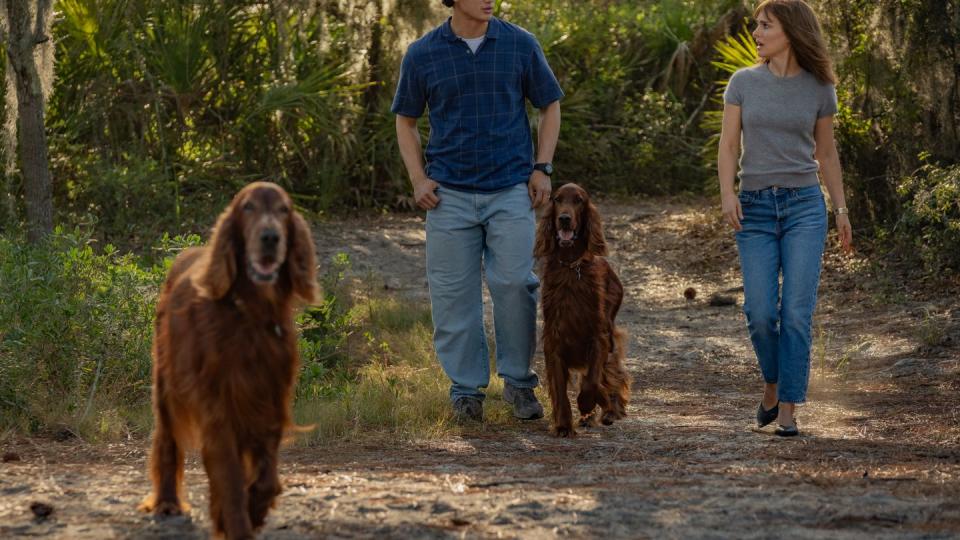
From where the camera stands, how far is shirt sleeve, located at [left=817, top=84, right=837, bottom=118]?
6.48m

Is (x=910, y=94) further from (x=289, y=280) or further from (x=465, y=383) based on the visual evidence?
(x=289, y=280)

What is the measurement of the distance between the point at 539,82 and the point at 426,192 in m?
0.78

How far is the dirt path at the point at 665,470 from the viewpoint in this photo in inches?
178

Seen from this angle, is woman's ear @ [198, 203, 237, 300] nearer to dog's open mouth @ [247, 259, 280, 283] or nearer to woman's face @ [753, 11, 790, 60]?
dog's open mouth @ [247, 259, 280, 283]

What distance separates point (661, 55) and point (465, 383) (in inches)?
445

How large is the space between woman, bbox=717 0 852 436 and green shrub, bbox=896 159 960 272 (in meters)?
3.34

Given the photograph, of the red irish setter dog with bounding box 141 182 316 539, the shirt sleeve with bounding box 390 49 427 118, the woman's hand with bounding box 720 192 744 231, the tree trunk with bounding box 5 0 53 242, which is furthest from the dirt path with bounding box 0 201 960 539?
the tree trunk with bounding box 5 0 53 242

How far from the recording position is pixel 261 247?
4.27 m

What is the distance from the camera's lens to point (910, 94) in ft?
37.4

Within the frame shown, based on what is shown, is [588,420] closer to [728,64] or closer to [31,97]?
[31,97]

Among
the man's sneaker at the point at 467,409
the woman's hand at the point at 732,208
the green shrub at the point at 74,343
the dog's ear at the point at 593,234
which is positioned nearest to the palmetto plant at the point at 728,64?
the dog's ear at the point at 593,234

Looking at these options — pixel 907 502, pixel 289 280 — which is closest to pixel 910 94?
pixel 907 502

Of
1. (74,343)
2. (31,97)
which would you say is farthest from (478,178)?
(31,97)

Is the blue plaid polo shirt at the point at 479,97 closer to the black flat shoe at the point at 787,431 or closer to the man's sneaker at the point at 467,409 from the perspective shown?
the man's sneaker at the point at 467,409
